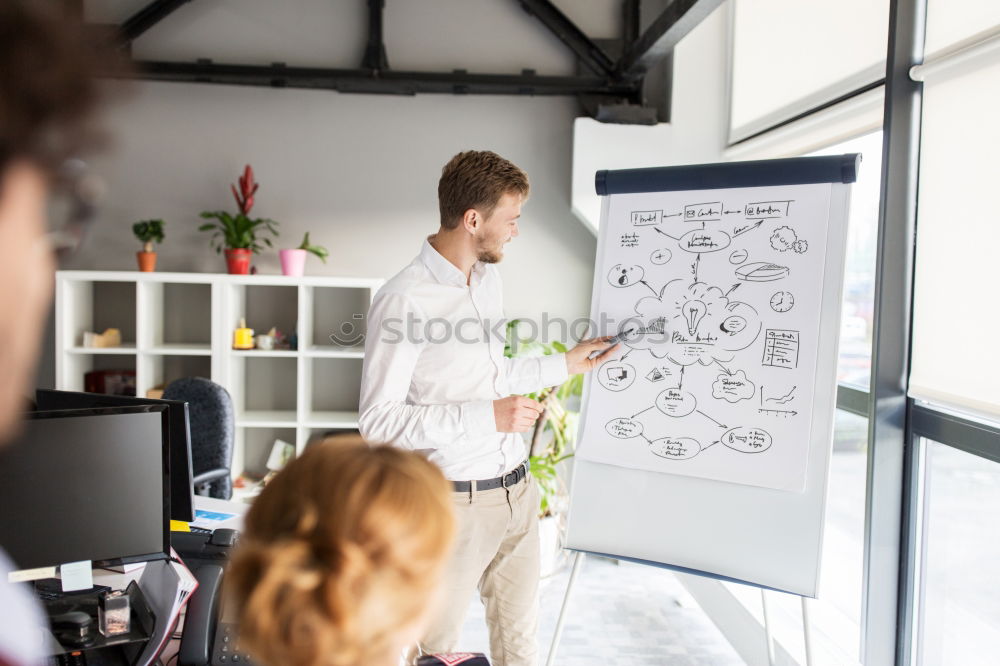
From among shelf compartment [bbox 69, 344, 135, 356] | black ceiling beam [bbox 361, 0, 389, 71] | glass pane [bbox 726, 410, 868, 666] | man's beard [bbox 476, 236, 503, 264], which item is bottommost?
glass pane [bbox 726, 410, 868, 666]

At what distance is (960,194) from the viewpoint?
6.34 ft

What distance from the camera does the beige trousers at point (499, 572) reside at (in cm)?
179

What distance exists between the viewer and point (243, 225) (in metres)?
3.66

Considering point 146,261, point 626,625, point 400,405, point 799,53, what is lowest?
point 626,625

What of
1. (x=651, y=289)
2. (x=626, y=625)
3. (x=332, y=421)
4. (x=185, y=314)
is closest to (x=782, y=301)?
(x=651, y=289)

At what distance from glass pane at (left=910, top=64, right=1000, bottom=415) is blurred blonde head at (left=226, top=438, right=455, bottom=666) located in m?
1.73

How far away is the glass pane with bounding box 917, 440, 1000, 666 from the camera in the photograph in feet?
6.86

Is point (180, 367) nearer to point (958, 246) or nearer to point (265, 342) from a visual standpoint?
point (265, 342)

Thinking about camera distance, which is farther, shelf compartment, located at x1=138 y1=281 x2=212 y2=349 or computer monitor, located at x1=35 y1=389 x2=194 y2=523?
shelf compartment, located at x1=138 y1=281 x2=212 y2=349

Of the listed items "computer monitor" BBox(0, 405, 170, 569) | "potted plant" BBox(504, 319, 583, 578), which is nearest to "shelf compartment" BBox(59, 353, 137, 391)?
"potted plant" BBox(504, 319, 583, 578)

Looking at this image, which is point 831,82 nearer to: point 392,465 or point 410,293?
point 410,293

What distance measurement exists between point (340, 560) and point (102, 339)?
3.59 meters

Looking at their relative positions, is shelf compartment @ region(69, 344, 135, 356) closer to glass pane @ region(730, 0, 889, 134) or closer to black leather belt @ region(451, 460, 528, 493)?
black leather belt @ region(451, 460, 528, 493)

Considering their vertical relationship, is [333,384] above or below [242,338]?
below
